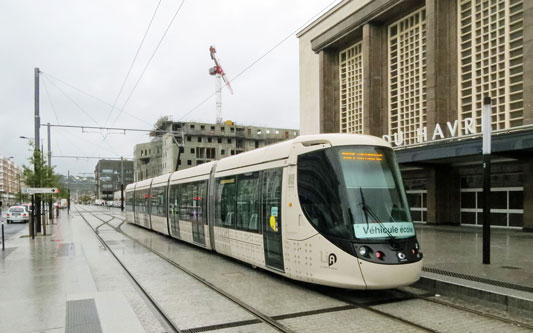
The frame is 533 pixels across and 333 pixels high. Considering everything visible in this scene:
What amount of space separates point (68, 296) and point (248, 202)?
4.45 m

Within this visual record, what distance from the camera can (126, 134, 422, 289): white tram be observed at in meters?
7.30

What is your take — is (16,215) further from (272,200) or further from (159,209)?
(272,200)

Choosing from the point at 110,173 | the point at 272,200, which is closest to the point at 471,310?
the point at 272,200

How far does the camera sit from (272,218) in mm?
9195

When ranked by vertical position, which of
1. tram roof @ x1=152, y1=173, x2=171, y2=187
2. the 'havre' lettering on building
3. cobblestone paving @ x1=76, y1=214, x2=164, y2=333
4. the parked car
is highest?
the 'havre' lettering on building

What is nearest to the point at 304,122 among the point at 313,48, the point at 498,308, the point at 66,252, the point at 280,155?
the point at 313,48

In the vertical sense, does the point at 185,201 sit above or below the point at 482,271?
above

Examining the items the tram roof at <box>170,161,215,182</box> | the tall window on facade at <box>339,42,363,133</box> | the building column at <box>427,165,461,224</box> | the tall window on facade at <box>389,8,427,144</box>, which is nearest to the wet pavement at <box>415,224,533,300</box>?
the building column at <box>427,165,461,224</box>

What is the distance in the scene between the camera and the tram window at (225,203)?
11.5 metres

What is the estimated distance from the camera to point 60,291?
340 inches

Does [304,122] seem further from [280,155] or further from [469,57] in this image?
[280,155]

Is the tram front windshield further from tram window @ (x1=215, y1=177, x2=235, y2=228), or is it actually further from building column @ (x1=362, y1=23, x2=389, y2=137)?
building column @ (x1=362, y1=23, x2=389, y2=137)

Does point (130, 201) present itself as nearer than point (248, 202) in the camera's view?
No

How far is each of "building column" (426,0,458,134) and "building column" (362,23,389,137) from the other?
15.1 ft
